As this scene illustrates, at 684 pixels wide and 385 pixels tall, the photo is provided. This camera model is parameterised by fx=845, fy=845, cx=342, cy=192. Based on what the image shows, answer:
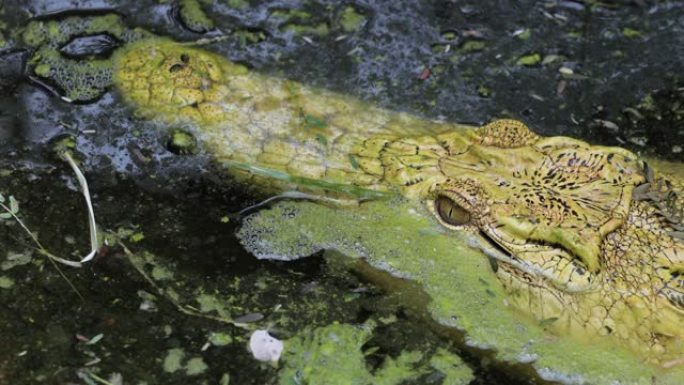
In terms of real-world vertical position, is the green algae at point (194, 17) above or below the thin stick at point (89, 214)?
above

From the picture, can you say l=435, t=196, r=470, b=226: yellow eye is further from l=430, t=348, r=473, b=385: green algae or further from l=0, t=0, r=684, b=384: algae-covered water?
l=430, t=348, r=473, b=385: green algae

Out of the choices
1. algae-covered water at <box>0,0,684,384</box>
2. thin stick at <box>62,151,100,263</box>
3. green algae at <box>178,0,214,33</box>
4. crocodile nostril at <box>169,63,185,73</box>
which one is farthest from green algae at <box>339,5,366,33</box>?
thin stick at <box>62,151,100,263</box>

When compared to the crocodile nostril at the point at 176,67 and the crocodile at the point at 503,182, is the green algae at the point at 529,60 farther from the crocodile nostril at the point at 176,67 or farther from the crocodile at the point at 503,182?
the crocodile nostril at the point at 176,67

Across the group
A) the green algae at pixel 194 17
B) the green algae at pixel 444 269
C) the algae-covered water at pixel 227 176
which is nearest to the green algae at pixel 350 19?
the algae-covered water at pixel 227 176

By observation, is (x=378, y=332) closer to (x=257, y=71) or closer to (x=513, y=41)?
(x=257, y=71)

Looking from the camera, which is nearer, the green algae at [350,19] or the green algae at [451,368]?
the green algae at [451,368]

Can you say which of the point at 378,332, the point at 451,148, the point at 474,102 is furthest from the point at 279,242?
the point at 474,102
